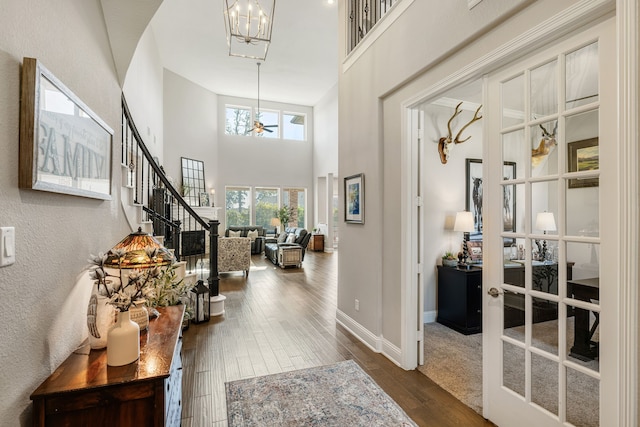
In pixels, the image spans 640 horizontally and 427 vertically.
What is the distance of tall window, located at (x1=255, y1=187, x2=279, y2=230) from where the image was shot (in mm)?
11781

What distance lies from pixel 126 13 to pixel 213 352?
299 centimetres

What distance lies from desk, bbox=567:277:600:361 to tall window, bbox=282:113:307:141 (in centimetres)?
1135

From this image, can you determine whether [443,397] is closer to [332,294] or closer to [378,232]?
[378,232]

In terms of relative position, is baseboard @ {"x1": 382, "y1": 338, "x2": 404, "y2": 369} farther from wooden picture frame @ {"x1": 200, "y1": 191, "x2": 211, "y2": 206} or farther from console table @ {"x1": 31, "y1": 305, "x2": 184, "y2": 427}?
wooden picture frame @ {"x1": 200, "y1": 191, "x2": 211, "y2": 206}

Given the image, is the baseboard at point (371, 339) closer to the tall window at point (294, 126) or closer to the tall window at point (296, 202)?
the tall window at point (296, 202)

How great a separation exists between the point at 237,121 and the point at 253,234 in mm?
4375

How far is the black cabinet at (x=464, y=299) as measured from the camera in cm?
365

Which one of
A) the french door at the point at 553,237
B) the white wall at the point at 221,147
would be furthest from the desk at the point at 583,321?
the white wall at the point at 221,147

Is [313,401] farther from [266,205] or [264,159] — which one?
[264,159]

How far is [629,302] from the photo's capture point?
4.33 ft

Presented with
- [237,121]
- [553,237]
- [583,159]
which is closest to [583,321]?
[553,237]

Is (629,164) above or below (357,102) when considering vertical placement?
below

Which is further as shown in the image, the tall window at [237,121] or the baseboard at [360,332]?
the tall window at [237,121]

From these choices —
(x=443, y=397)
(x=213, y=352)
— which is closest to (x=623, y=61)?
(x=443, y=397)
